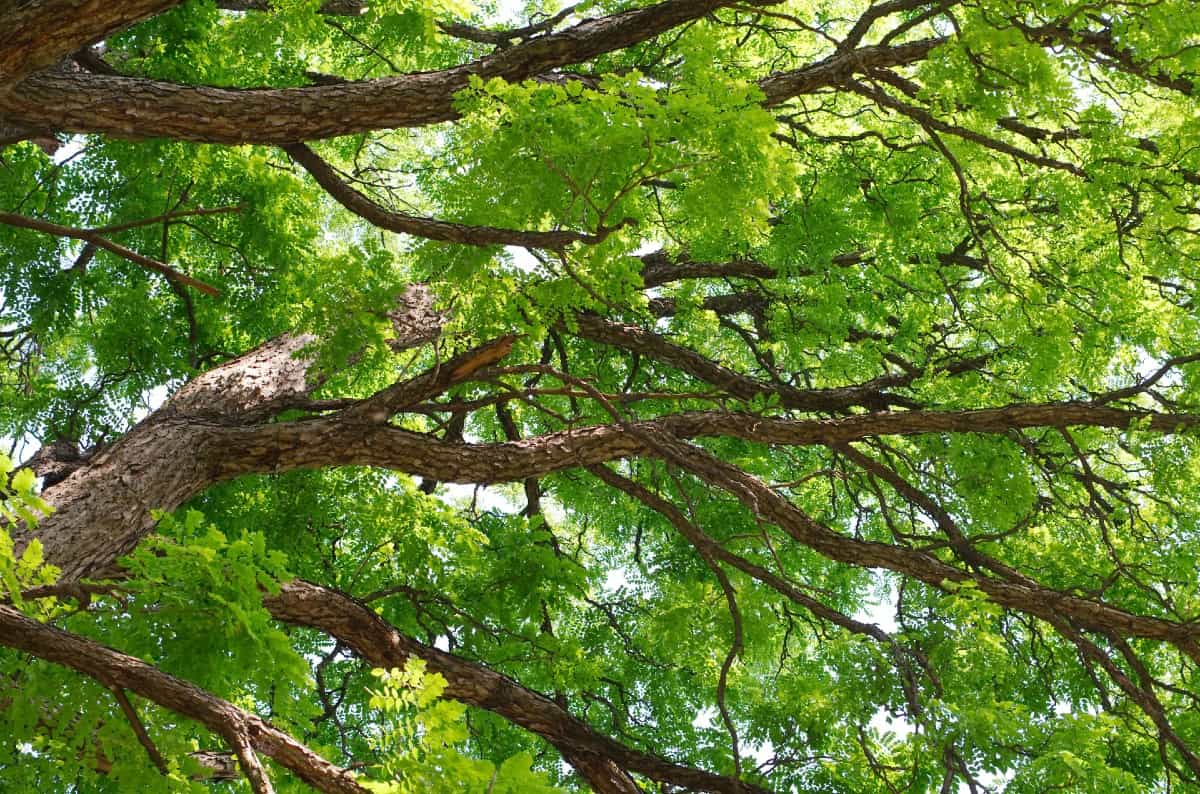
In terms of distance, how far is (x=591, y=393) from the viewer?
5.29m

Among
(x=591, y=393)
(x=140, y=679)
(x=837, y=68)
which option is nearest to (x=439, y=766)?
(x=140, y=679)

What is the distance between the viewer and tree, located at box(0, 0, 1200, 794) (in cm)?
423

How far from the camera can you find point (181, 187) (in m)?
7.02

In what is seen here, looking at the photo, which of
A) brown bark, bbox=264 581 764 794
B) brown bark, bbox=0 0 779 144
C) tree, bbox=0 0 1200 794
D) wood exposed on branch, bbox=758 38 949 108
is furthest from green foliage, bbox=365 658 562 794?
wood exposed on branch, bbox=758 38 949 108

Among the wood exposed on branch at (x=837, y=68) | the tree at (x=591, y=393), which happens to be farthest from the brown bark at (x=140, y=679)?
the wood exposed on branch at (x=837, y=68)

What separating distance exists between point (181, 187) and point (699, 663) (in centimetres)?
479

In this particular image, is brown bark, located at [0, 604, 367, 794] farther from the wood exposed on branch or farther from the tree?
the wood exposed on branch

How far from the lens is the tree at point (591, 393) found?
13.9 feet

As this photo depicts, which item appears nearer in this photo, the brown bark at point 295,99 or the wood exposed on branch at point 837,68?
the brown bark at point 295,99

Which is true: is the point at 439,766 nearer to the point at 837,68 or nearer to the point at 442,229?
the point at 442,229

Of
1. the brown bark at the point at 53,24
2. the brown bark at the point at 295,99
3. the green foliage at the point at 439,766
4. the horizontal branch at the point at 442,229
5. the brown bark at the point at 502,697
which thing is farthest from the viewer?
the brown bark at the point at 502,697

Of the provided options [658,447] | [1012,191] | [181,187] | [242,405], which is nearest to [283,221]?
[181,187]

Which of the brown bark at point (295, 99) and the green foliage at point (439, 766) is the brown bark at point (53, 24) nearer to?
the brown bark at point (295, 99)

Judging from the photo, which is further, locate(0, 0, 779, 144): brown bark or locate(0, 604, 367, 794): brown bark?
locate(0, 0, 779, 144): brown bark
